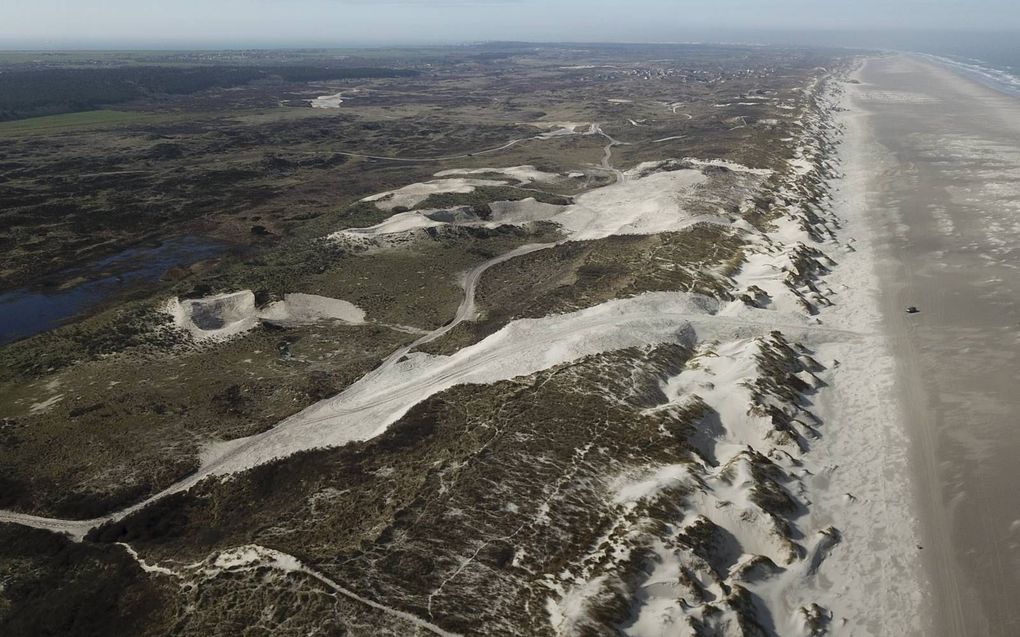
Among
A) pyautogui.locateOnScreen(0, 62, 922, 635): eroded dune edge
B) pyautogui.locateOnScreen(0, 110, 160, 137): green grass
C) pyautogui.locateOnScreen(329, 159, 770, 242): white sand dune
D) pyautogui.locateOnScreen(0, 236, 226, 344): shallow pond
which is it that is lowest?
pyautogui.locateOnScreen(0, 62, 922, 635): eroded dune edge

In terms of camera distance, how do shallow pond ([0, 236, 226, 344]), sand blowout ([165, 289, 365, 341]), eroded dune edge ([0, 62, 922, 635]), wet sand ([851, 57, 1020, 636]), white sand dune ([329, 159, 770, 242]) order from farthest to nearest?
white sand dune ([329, 159, 770, 242]), shallow pond ([0, 236, 226, 344]), sand blowout ([165, 289, 365, 341]), wet sand ([851, 57, 1020, 636]), eroded dune edge ([0, 62, 922, 635])

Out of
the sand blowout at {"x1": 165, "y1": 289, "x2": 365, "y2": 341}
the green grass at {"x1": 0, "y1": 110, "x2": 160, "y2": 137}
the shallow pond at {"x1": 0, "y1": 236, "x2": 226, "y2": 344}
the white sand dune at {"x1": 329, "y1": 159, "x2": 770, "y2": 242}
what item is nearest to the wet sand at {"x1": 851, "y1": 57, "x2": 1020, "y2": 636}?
the white sand dune at {"x1": 329, "y1": 159, "x2": 770, "y2": 242}

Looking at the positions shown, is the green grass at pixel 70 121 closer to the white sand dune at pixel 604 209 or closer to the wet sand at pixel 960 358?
the white sand dune at pixel 604 209

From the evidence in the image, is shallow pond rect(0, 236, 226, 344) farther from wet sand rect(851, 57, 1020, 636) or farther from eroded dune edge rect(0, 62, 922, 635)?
wet sand rect(851, 57, 1020, 636)

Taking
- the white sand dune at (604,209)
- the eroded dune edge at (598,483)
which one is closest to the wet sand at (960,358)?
the eroded dune edge at (598,483)

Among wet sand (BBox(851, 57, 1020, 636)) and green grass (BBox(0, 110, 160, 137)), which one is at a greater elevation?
green grass (BBox(0, 110, 160, 137))

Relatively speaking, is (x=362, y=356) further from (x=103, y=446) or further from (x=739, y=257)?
(x=739, y=257)

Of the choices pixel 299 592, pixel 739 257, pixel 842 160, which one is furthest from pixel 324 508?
pixel 842 160
